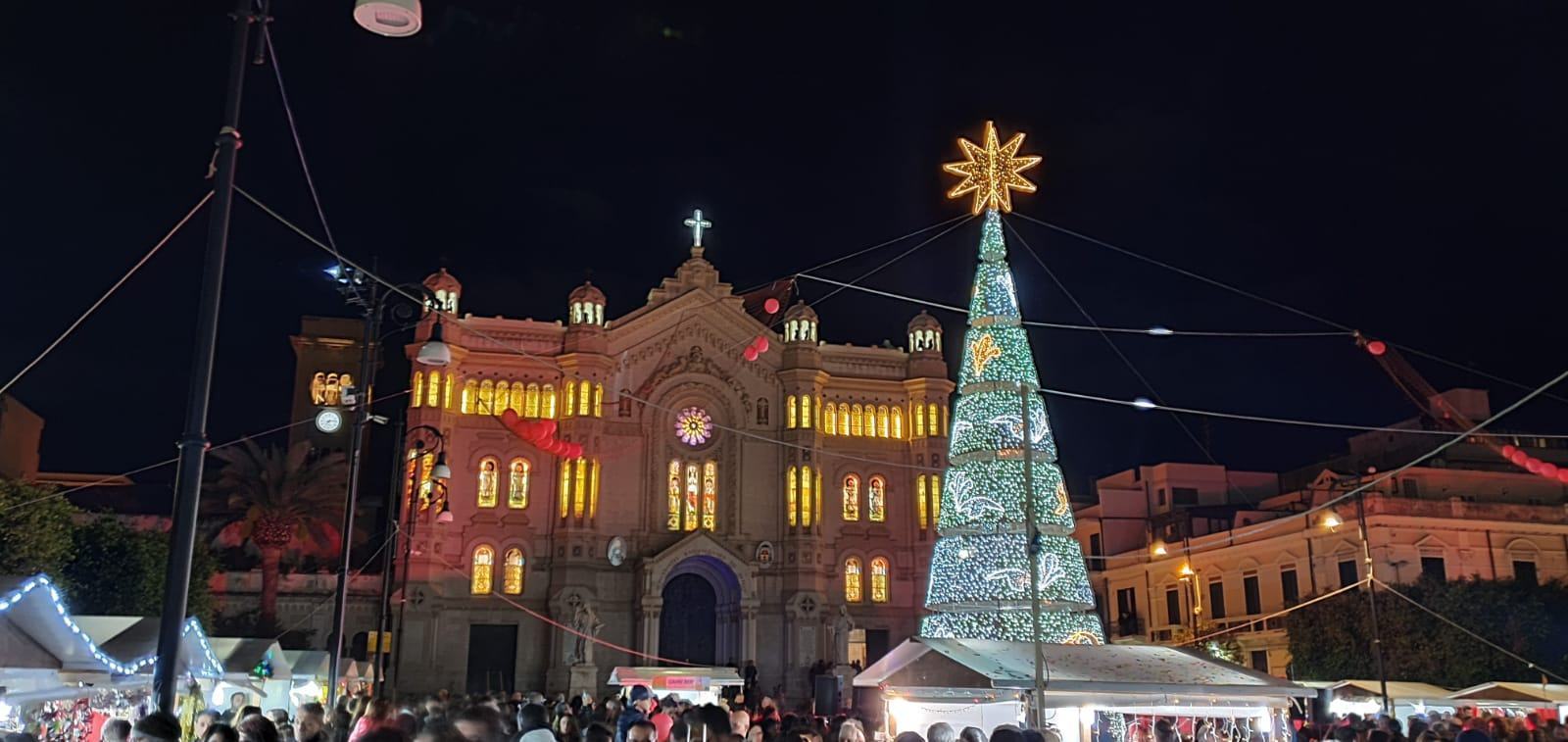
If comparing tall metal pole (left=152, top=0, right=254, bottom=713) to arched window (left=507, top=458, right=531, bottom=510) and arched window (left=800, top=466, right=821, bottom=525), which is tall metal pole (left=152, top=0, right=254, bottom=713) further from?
arched window (left=800, top=466, right=821, bottom=525)

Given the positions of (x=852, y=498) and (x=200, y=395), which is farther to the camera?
(x=852, y=498)

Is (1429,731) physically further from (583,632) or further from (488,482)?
(488,482)

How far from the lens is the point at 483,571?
151 ft

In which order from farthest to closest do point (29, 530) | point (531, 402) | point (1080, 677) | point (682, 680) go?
point (531, 402) → point (682, 680) → point (29, 530) → point (1080, 677)

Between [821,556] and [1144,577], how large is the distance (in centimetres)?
1583

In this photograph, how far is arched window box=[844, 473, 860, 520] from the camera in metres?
50.4

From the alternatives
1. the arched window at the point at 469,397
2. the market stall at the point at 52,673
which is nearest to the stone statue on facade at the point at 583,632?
the arched window at the point at 469,397

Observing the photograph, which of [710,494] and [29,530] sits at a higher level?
[710,494]

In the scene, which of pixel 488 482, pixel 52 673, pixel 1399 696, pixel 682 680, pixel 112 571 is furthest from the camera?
pixel 488 482

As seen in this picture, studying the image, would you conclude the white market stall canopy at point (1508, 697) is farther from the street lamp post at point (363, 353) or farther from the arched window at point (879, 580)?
the street lamp post at point (363, 353)

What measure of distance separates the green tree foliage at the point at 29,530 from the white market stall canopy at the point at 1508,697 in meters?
33.0

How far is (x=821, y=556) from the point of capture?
159 ft

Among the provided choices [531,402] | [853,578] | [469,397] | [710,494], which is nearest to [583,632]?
[710,494]

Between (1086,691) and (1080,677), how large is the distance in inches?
13.3
